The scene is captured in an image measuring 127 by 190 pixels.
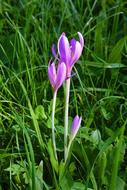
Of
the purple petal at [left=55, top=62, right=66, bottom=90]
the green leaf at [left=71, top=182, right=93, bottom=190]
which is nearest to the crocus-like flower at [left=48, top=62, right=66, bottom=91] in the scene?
the purple petal at [left=55, top=62, right=66, bottom=90]

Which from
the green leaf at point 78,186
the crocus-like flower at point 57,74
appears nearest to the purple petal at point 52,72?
the crocus-like flower at point 57,74

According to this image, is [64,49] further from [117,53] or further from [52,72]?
[117,53]

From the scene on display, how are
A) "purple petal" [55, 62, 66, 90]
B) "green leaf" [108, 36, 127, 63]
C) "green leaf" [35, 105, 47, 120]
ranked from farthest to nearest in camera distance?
1. "green leaf" [108, 36, 127, 63]
2. "green leaf" [35, 105, 47, 120]
3. "purple petal" [55, 62, 66, 90]

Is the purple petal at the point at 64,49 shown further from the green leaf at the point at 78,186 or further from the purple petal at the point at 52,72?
the green leaf at the point at 78,186

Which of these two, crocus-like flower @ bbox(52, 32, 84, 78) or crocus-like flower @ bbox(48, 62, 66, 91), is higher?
crocus-like flower @ bbox(52, 32, 84, 78)

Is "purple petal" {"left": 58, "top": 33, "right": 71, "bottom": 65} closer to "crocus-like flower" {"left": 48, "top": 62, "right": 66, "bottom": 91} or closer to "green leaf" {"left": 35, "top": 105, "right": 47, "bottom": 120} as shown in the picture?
"crocus-like flower" {"left": 48, "top": 62, "right": 66, "bottom": 91}

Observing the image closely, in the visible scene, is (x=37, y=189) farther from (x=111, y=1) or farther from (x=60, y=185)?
(x=111, y=1)

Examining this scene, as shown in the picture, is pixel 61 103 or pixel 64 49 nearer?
pixel 64 49

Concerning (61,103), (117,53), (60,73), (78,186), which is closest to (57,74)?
(60,73)

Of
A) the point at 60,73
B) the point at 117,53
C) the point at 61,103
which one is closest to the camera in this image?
the point at 60,73
